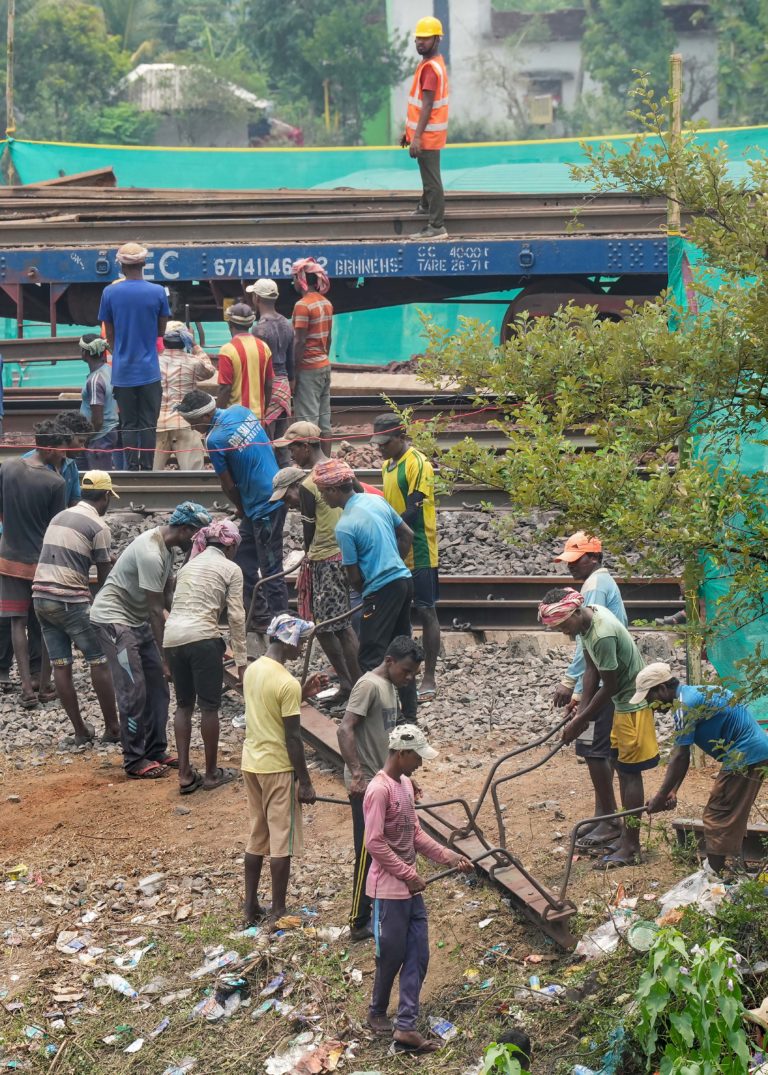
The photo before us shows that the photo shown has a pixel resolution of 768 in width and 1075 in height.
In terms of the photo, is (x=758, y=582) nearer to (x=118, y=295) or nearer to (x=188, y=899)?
(x=188, y=899)

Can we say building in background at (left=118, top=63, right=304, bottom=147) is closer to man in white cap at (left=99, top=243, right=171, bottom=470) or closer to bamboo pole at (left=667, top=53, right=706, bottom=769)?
man in white cap at (left=99, top=243, right=171, bottom=470)

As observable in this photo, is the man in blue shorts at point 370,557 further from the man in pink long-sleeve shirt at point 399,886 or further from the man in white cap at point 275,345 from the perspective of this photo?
the man in white cap at point 275,345

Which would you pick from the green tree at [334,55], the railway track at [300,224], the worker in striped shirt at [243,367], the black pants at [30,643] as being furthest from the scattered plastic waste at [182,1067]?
the green tree at [334,55]

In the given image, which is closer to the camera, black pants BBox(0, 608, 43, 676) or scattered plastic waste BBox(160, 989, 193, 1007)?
scattered plastic waste BBox(160, 989, 193, 1007)

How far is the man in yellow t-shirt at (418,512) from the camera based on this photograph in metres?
9.88

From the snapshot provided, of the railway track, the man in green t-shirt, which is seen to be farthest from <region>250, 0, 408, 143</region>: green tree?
the man in green t-shirt

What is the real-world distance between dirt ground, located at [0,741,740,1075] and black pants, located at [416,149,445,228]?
22.8 feet

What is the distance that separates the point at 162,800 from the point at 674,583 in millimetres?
4464

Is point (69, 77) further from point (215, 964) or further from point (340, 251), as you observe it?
point (215, 964)

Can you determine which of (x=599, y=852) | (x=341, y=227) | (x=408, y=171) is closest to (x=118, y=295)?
(x=341, y=227)

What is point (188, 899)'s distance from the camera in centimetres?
812

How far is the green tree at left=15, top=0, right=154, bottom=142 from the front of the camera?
180ft

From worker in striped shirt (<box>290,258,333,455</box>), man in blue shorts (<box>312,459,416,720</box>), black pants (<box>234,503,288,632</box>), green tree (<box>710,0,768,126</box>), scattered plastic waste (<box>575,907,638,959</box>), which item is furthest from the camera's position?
green tree (<box>710,0,768,126</box>)

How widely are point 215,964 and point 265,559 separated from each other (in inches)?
156
